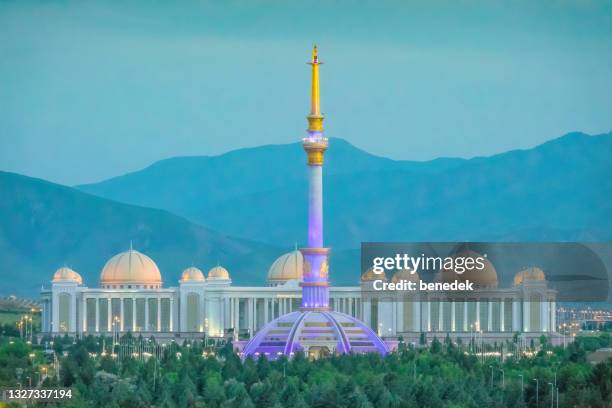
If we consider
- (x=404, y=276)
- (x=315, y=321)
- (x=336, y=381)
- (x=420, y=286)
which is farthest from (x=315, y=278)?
(x=336, y=381)

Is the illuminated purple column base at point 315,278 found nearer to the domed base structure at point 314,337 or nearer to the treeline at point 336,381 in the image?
the domed base structure at point 314,337

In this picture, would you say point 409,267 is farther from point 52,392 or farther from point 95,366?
point 52,392

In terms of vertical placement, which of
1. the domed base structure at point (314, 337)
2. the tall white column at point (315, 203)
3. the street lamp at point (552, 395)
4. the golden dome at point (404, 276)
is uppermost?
the tall white column at point (315, 203)

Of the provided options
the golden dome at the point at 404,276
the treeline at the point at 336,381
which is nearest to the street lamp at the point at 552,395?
the treeline at the point at 336,381

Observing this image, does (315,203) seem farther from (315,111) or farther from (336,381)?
(336,381)

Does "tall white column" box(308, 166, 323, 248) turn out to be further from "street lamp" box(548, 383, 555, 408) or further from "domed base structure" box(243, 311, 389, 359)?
"street lamp" box(548, 383, 555, 408)

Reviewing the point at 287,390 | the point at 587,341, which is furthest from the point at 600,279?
Result: the point at 287,390

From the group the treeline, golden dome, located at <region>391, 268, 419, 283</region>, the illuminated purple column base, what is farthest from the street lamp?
golden dome, located at <region>391, 268, 419, 283</region>
